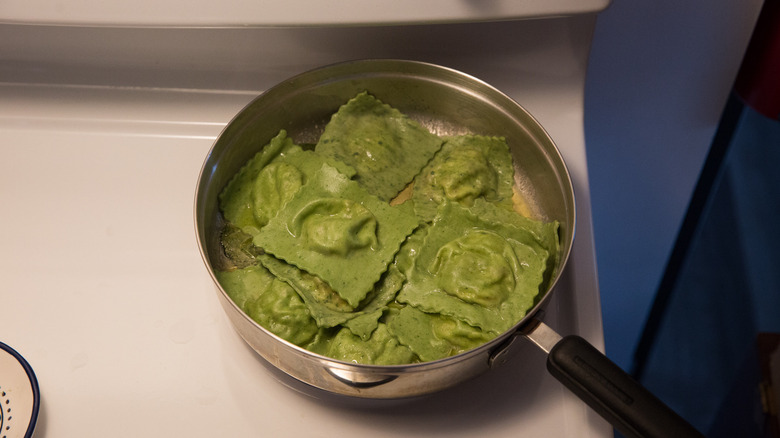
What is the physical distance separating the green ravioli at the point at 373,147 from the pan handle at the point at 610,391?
0.51 meters

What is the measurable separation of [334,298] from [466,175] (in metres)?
0.38

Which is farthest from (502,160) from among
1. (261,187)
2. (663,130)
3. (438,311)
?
(663,130)

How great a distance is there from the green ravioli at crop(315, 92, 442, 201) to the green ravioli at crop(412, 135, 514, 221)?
31 millimetres

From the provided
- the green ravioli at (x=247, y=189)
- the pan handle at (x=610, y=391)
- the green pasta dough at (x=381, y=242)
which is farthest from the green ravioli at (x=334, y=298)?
the pan handle at (x=610, y=391)

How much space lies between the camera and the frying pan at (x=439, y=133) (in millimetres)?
867

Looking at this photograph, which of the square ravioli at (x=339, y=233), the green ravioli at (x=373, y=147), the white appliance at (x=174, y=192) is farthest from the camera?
the green ravioli at (x=373, y=147)

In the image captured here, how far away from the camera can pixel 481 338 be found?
1085 mm

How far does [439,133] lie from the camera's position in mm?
1402

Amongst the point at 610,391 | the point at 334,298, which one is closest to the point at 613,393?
the point at 610,391

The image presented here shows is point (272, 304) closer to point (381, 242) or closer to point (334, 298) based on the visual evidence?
point (334, 298)

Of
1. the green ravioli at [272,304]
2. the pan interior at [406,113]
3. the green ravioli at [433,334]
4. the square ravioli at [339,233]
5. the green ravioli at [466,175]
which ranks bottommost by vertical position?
the green ravioli at [433,334]

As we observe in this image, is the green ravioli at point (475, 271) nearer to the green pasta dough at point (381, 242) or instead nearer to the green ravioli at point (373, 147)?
the green pasta dough at point (381, 242)

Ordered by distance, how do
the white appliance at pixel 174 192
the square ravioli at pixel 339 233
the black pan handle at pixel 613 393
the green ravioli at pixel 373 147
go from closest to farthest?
the black pan handle at pixel 613 393, the white appliance at pixel 174 192, the square ravioli at pixel 339 233, the green ravioli at pixel 373 147

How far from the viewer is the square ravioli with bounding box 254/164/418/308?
1175 millimetres
